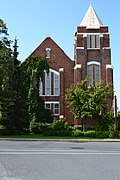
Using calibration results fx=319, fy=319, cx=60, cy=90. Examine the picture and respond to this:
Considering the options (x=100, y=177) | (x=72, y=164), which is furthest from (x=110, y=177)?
(x=72, y=164)

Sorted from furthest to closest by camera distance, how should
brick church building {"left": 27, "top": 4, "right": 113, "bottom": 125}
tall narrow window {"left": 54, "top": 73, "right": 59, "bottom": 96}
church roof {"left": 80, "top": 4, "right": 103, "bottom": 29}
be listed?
1. tall narrow window {"left": 54, "top": 73, "right": 59, "bottom": 96}
2. church roof {"left": 80, "top": 4, "right": 103, "bottom": 29}
3. brick church building {"left": 27, "top": 4, "right": 113, "bottom": 125}

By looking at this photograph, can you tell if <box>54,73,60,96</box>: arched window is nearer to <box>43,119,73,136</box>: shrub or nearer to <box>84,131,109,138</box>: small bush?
<box>43,119,73,136</box>: shrub

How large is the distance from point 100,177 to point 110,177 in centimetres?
29

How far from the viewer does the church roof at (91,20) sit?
46306 millimetres

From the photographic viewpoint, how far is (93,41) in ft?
149

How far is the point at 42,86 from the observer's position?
47.0 meters

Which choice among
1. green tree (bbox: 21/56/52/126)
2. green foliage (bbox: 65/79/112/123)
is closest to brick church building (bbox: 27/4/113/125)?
green tree (bbox: 21/56/52/126)

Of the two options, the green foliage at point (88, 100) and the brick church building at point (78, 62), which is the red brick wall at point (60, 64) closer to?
the brick church building at point (78, 62)

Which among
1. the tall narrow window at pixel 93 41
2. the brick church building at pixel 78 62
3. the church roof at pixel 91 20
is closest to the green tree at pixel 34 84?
the brick church building at pixel 78 62

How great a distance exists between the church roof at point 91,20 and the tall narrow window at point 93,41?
148 centimetres

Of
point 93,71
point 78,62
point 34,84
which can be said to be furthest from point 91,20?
point 34,84

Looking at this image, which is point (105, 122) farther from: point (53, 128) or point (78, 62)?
point (78, 62)

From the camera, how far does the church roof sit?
46.3 metres

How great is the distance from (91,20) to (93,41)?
416cm
